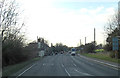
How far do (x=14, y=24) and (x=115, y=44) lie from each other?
18624 mm

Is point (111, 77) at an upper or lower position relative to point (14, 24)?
lower

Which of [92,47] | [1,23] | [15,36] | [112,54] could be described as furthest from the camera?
[92,47]

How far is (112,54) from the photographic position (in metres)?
39.4

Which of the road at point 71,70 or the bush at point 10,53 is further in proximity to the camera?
the bush at point 10,53

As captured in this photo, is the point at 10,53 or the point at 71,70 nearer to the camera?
the point at 71,70

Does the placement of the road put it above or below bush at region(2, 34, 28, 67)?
below

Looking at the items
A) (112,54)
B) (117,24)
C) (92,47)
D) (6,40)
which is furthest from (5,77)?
(92,47)

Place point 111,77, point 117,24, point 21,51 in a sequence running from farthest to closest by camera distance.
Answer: point 117,24 → point 21,51 → point 111,77

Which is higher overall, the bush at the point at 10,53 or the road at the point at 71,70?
the bush at the point at 10,53

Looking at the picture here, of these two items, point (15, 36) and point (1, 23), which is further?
point (15, 36)

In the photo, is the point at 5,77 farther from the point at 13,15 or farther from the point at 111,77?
the point at 13,15

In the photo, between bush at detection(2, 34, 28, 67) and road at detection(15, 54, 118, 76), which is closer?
road at detection(15, 54, 118, 76)

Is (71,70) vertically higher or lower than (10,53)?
lower

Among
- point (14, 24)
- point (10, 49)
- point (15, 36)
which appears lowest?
point (10, 49)
